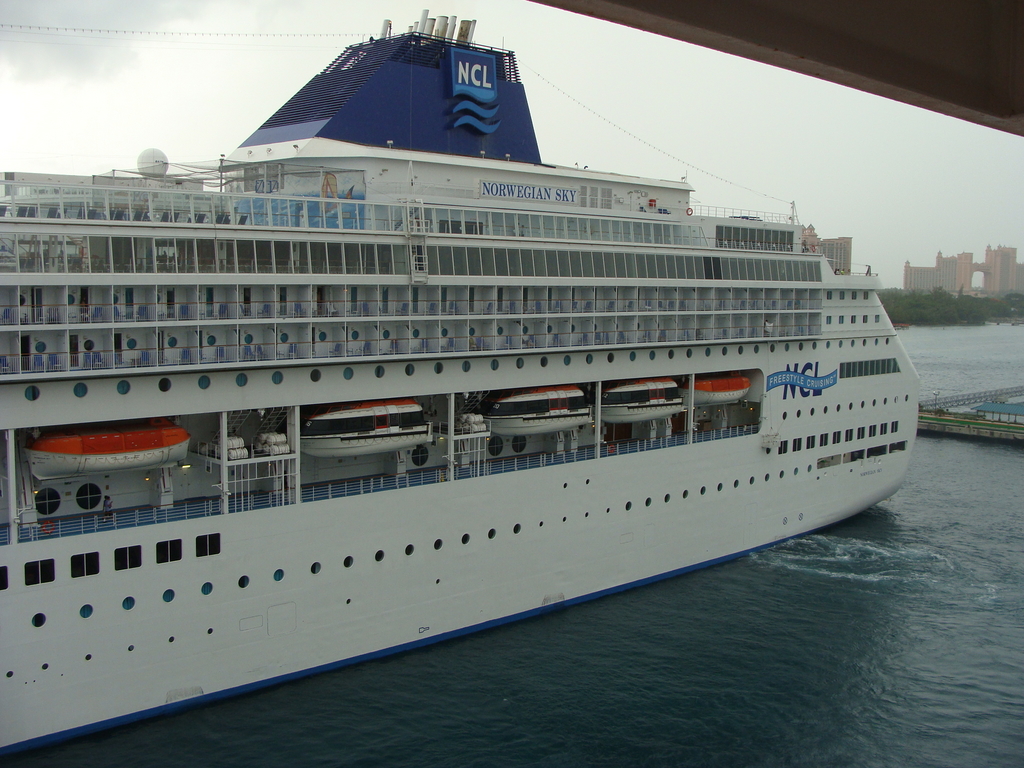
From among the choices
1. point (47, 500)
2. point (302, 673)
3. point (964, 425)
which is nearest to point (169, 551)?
point (47, 500)

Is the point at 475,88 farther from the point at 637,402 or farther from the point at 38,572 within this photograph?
the point at 38,572

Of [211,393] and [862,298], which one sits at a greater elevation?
[862,298]

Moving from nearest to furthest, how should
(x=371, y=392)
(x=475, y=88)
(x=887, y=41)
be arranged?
1. (x=887, y=41)
2. (x=371, y=392)
3. (x=475, y=88)

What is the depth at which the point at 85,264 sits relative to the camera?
12852mm

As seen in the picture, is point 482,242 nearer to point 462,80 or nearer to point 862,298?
point 462,80

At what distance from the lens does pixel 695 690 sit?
1506 centimetres

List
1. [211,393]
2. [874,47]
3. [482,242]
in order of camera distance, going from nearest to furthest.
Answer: [874,47]
[211,393]
[482,242]

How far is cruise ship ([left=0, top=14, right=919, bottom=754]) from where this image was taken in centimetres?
1276

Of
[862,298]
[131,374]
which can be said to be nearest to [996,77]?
[131,374]

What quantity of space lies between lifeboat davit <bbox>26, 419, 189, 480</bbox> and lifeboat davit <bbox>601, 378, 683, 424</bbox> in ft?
30.9

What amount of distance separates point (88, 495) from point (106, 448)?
4.24 ft

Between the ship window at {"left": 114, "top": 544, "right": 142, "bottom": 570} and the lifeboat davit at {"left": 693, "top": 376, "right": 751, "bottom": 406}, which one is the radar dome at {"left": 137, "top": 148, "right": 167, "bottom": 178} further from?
the lifeboat davit at {"left": 693, "top": 376, "right": 751, "bottom": 406}

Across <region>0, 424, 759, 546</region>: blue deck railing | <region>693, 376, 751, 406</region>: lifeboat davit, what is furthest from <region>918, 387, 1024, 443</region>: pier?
<region>0, 424, 759, 546</region>: blue deck railing

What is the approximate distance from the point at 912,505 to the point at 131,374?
80.7 ft
